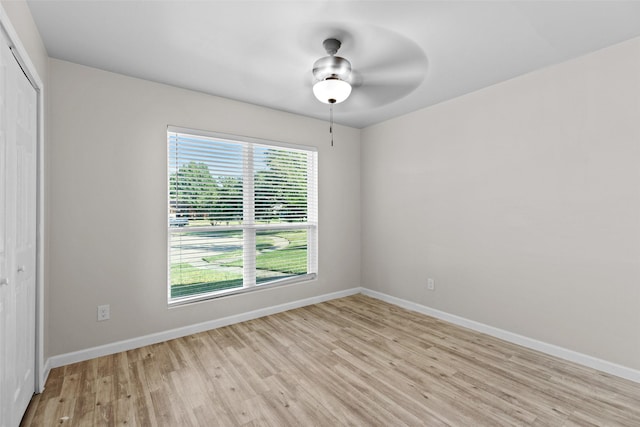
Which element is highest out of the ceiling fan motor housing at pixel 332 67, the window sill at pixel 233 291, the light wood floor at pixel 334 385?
the ceiling fan motor housing at pixel 332 67

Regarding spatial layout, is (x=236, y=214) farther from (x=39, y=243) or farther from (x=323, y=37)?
(x=323, y=37)

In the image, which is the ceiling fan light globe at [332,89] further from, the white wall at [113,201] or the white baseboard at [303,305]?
the white baseboard at [303,305]

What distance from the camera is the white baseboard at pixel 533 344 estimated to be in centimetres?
229

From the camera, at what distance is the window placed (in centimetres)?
312

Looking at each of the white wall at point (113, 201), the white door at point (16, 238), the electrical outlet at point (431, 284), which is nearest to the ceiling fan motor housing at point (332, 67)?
the white wall at point (113, 201)

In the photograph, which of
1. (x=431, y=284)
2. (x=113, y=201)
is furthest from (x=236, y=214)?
(x=431, y=284)

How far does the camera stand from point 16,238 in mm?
1718

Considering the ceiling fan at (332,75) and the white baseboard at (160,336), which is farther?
the white baseboard at (160,336)

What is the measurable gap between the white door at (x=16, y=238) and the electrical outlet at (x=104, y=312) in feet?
1.90

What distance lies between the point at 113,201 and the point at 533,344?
13.1ft

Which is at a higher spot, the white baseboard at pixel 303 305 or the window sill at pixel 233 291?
the window sill at pixel 233 291

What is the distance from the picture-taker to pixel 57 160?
247 cm

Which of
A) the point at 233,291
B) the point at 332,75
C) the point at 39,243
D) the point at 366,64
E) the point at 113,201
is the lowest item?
the point at 233,291

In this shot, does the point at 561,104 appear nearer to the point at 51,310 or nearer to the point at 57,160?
the point at 57,160
